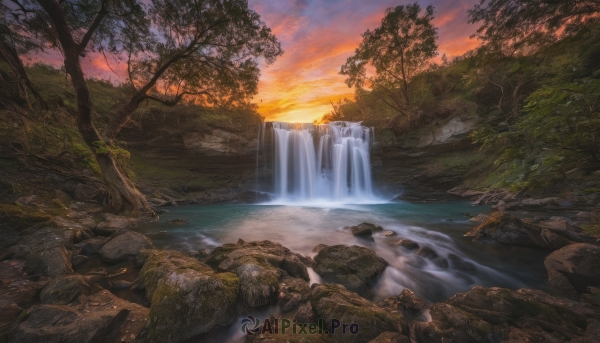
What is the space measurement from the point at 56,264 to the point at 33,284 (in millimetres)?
581

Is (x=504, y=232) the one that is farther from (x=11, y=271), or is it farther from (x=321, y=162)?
(x=321, y=162)

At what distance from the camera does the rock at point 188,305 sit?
253 centimetres

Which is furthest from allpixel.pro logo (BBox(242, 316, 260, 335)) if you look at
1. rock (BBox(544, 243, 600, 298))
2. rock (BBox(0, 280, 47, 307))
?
rock (BBox(544, 243, 600, 298))

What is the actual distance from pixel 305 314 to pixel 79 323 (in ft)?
9.04

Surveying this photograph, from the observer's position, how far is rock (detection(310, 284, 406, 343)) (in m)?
2.53

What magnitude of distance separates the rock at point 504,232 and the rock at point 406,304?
15.5ft

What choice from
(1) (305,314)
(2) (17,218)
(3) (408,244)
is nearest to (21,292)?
(2) (17,218)

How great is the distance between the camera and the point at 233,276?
355 cm

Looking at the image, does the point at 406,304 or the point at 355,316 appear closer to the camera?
the point at 355,316

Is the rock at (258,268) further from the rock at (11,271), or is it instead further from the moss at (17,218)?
the moss at (17,218)

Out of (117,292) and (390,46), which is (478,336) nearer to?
(117,292)

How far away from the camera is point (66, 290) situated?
10.0 feet

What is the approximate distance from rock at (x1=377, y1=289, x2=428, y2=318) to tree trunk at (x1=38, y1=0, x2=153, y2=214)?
35.7 ft

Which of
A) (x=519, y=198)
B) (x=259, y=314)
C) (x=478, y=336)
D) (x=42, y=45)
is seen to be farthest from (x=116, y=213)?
(x=519, y=198)
